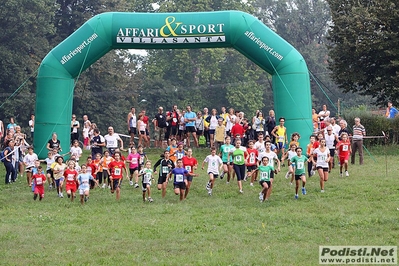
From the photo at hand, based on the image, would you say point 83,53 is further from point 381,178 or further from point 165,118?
point 381,178

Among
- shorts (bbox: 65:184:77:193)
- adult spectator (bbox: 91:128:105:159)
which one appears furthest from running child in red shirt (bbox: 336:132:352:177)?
shorts (bbox: 65:184:77:193)

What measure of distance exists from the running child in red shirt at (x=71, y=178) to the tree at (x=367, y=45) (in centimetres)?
1525

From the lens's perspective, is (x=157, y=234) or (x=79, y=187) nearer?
(x=157, y=234)

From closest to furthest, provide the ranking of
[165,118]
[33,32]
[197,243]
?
1. [197,243]
2. [165,118]
3. [33,32]

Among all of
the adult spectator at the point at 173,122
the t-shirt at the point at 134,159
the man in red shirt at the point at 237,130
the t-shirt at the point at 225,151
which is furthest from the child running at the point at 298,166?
the adult spectator at the point at 173,122

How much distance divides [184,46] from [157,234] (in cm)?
1261

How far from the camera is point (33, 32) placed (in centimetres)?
4894

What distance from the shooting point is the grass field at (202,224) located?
607 inches

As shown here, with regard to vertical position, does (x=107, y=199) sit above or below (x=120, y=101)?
below

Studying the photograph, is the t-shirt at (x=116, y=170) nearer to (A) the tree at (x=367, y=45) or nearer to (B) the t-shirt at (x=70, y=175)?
(B) the t-shirt at (x=70, y=175)

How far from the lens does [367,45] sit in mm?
32469

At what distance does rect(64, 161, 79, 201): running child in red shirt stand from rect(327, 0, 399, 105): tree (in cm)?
1525

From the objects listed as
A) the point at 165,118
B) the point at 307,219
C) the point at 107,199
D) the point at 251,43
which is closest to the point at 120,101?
the point at 165,118

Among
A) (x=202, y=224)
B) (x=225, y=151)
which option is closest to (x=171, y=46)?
(x=225, y=151)
